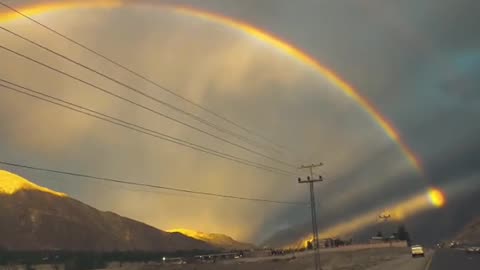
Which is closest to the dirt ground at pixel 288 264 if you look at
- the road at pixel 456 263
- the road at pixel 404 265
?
the road at pixel 404 265

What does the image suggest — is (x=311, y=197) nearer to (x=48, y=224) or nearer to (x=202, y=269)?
(x=202, y=269)

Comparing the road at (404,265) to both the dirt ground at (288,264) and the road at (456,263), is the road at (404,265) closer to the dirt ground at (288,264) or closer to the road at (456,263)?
the road at (456,263)

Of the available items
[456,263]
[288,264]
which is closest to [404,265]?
[456,263]

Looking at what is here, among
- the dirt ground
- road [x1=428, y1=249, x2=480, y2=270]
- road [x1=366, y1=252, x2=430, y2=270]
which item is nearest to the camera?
road [x1=428, y1=249, x2=480, y2=270]

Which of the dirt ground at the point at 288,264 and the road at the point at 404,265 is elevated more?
the dirt ground at the point at 288,264

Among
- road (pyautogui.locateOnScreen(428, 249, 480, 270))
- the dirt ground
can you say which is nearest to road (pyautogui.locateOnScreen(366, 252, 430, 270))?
road (pyautogui.locateOnScreen(428, 249, 480, 270))

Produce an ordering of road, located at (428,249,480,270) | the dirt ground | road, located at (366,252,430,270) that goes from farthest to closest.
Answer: the dirt ground, road, located at (366,252,430,270), road, located at (428,249,480,270)

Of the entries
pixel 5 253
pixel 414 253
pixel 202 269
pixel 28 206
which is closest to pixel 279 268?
pixel 202 269

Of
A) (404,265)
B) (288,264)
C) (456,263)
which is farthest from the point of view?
(288,264)

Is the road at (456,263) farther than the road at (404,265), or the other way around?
the road at (404,265)

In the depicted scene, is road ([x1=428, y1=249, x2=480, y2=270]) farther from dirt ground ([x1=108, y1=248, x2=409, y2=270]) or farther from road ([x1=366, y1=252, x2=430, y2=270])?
dirt ground ([x1=108, y1=248, x2=409, y2=270])

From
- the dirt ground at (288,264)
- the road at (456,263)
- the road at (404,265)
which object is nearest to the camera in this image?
the road at (456,263)

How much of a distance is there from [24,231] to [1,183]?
→ 24.2 metres

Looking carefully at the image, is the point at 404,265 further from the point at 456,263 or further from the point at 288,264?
the point at 288,264
